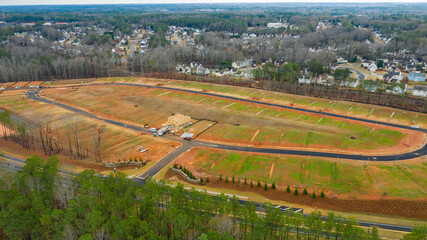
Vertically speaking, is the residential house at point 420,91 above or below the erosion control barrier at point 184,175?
above

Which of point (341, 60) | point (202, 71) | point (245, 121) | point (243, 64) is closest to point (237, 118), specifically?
point (245, 121)

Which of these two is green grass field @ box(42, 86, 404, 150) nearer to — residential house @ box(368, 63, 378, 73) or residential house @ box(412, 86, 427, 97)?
residential house @ box(412, 86, 427, 97)

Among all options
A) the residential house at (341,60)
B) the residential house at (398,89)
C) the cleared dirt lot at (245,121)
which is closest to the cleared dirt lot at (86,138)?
the cleared dirt lot at (245,121)

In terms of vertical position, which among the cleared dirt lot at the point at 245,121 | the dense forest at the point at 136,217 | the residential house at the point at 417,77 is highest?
the residential house at the point at 417,77

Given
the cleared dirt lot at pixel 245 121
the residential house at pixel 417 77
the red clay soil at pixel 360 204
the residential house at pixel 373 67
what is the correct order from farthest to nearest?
the residential house at pixel 373 67 < the residential house at pixel 417 77 < the cleared dirt lot at pixel 245 121 < the red clay soil at pixel 360 204

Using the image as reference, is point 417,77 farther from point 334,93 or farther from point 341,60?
point 341,60

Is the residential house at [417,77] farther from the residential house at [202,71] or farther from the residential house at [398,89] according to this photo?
the residential house at [202,71]

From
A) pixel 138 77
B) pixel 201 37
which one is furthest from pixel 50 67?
pixel 201 37

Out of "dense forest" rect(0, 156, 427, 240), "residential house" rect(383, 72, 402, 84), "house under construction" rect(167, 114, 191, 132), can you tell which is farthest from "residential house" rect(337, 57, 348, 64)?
"dense forest" rect(0, 156, 427, 240)
